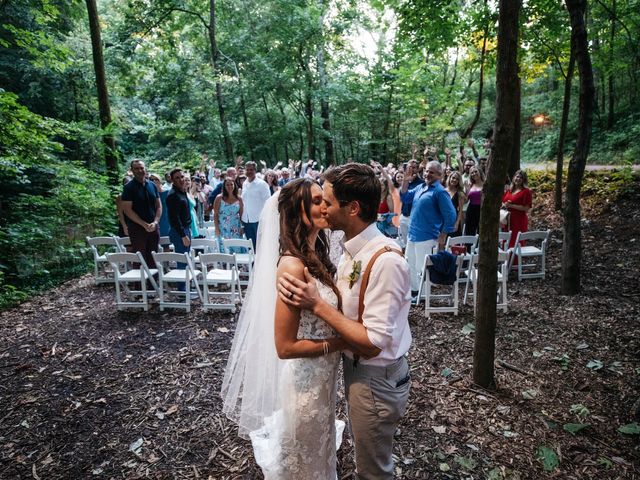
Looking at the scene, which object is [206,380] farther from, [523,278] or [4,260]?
[4,260]

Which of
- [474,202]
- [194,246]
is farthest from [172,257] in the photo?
[474,202]

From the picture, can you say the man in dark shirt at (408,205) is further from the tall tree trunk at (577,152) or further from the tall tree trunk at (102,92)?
the tall tree trunk at (102,92)

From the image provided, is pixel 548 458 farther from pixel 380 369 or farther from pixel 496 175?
pixel 496 175

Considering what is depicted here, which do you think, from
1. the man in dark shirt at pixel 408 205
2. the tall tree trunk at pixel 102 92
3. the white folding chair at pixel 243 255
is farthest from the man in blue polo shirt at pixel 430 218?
the tall tree trunk at pixel 102 92

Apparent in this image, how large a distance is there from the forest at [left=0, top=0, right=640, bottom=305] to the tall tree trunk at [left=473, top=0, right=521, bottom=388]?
3.10 metres

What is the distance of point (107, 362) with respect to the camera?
15.2 feet

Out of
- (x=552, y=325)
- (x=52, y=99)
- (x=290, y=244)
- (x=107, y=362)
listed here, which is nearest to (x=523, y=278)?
(x=552, y=325)

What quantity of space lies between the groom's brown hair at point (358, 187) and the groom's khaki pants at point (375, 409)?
790mm

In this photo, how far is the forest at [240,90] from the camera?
8.03 meters

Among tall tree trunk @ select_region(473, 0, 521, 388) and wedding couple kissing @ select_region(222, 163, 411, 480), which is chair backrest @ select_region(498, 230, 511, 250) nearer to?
tall tree trunk @ select_region(473, 0, 521, 388)

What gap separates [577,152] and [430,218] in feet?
7.81

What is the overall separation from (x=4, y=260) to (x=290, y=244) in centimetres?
912

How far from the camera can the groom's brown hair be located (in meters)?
1.70

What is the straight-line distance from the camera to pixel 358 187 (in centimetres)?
170
